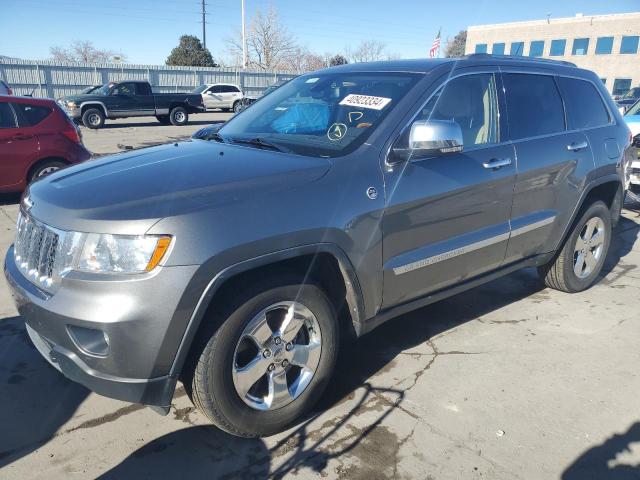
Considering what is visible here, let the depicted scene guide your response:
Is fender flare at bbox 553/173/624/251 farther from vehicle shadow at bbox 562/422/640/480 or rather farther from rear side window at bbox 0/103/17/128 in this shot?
rear side window at bbox 0/103/17/128

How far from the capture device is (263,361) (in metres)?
2.62

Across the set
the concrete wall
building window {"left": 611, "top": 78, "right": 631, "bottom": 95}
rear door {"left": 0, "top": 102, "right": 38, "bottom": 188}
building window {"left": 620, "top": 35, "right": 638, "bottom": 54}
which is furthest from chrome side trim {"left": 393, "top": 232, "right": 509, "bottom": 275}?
building window {"left": 620, "top": 35, "right": 638, "bottom": 54}

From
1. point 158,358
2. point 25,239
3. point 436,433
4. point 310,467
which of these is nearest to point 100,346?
point 158,358

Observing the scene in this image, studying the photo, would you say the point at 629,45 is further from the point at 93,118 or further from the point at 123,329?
the point at 123,329

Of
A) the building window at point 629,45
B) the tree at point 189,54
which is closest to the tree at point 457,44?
the building window at point 629,45

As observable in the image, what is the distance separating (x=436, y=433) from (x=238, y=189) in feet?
5.35

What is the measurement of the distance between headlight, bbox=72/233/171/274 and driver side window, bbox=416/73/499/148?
6.31ft

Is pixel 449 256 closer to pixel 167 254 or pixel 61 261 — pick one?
pixel 167 254

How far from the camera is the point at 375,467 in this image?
253 centimetres

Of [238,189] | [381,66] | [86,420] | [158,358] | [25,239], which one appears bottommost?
[86,420]

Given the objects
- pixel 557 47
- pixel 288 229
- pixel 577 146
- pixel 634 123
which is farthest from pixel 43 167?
pixel 557 47

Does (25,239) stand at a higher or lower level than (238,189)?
lower

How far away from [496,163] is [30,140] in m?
6.76

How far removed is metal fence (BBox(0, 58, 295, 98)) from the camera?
2638 cm
